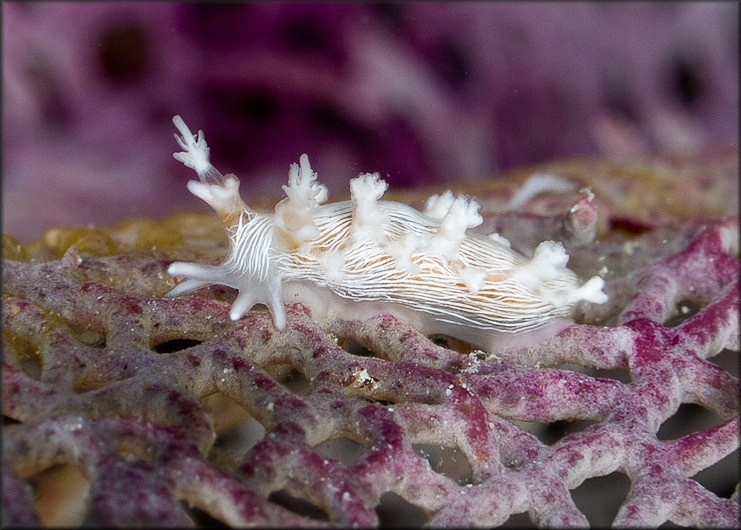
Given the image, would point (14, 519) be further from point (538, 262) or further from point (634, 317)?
point (634, 317)

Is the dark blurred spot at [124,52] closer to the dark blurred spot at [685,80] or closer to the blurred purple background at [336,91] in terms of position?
the blurred purple background at [336,91]

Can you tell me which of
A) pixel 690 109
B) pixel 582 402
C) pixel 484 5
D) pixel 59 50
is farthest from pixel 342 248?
pixel 690 109

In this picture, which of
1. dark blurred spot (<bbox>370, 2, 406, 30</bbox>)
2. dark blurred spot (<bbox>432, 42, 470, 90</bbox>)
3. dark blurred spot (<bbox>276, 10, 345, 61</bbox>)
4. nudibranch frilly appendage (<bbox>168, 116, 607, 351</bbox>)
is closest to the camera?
nudibranch frilly appendage (<bbox>168, 116, 607, 351</bbox>)

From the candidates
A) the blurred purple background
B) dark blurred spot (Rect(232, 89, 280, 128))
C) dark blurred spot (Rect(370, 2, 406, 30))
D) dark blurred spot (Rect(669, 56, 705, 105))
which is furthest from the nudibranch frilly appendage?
dark blurred spot (Rect(669, 56, 705, 105))

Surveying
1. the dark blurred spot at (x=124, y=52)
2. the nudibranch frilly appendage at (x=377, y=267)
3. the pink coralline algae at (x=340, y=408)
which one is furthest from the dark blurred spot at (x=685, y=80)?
the dark blurred spot at (x=124, y=52)

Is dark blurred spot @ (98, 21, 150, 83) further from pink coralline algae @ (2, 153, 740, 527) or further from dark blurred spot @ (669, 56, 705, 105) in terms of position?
dark blurred spot @ (669, 56, 705, 105)

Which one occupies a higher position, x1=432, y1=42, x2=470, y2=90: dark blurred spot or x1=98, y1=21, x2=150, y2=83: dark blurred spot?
x1=432, y1=42, x2=470, y2=90: dark blurred spot

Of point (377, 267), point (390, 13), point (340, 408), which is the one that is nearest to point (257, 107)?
point (390, 13)
